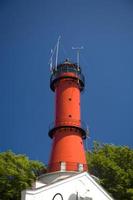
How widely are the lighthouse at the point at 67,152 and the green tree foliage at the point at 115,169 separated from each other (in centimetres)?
532

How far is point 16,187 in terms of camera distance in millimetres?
39500

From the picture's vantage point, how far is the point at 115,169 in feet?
132

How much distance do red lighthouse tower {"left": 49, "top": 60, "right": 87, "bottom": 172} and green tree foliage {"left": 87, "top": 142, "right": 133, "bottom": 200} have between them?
17.8ft

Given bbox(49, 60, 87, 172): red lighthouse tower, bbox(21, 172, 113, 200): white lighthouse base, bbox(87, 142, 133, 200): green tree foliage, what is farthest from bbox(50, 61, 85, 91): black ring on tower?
bbox(21, 172, 113, 200): white lighthouse base

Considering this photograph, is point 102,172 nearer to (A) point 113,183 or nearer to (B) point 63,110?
(A) point 113,183

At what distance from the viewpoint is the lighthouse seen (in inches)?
1200

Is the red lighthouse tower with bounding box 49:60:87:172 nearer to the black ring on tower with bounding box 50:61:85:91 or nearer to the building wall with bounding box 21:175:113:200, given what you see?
the black ring on tower with bounding box 50:61:85:91

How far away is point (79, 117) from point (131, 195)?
7.99 meters

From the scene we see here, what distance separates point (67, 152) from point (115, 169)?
7409 millimetres

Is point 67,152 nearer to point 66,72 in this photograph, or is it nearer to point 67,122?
point 67,122

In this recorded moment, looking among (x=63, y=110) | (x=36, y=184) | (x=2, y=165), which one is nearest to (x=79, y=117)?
(x=63, y=110)

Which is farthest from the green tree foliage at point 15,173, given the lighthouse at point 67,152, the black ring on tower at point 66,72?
the black ring on tower at point 66,72

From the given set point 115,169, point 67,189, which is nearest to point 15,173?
point 115,169

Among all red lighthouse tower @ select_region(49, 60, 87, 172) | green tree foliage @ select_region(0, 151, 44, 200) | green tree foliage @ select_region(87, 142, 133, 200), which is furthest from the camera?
green tree foliage @ select_region(0, 151, 44, 200)
